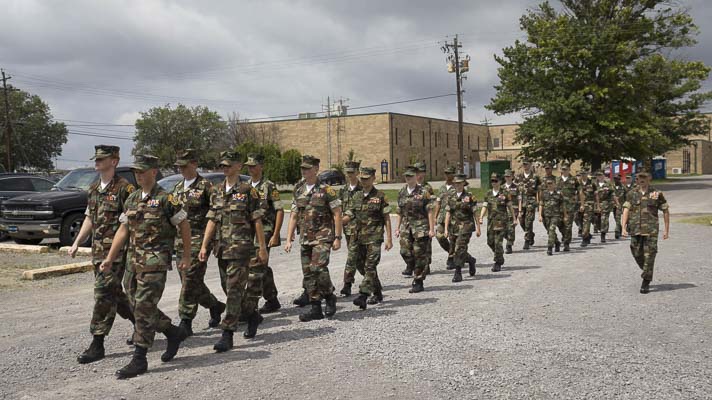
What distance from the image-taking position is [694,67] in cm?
4059

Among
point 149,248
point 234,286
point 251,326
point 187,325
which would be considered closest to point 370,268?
point 251,326

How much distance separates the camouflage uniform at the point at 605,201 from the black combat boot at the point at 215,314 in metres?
11.6

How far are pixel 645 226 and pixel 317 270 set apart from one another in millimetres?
5006

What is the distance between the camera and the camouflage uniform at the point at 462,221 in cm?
1037

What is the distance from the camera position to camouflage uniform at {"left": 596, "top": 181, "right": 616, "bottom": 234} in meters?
15.9

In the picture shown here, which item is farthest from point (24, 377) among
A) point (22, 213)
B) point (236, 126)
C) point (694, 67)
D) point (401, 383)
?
point (236, 126)

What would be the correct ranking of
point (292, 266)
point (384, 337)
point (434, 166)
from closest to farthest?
point (384, 337)
point (292, 266)
point (434, 166)

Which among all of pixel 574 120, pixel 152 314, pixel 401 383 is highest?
pixel 574 120

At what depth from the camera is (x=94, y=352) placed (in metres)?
5.92

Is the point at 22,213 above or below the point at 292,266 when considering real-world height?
above

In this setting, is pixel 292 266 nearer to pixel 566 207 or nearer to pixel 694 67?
pixel 566 207

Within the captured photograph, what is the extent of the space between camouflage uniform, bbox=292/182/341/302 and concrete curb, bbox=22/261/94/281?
621 cm

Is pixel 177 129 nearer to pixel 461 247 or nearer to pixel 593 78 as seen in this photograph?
pixel 593 78

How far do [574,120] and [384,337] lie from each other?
36236mm
